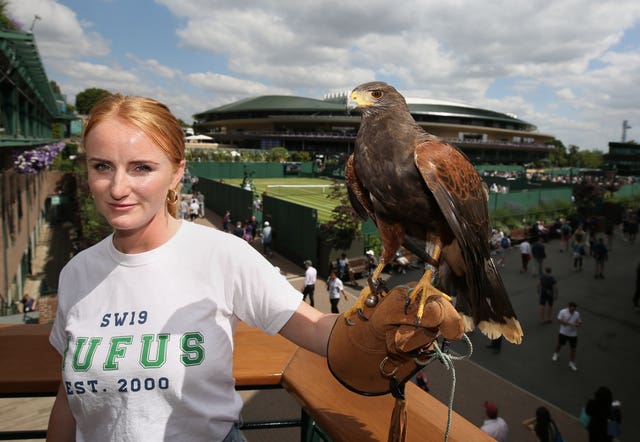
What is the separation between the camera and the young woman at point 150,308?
49.6 inches

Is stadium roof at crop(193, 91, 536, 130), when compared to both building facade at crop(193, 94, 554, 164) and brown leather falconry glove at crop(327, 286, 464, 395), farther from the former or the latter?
brown leather falconry glove at crop(327, 286, 464, 395)

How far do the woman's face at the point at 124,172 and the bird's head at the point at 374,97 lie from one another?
123cm

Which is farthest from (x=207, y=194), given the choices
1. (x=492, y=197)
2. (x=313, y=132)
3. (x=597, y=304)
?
(x=313, y=132)

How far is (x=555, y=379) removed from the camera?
7031 millimetres

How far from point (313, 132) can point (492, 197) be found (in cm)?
7051

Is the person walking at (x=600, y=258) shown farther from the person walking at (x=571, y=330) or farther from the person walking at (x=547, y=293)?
the person walking at (x=571, y=330)

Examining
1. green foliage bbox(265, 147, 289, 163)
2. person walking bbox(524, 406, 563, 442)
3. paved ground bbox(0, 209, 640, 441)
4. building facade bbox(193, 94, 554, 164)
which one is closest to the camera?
person walking bbox(524, 406, 563, 442)

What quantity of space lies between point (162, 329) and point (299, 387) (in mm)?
555

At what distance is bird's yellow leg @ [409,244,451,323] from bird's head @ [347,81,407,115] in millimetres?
833

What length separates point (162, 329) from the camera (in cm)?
132

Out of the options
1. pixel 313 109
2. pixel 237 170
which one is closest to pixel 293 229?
pixel 237 170

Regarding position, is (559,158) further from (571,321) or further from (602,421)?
(602,421)

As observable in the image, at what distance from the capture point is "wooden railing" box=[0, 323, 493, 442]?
1.29 metres

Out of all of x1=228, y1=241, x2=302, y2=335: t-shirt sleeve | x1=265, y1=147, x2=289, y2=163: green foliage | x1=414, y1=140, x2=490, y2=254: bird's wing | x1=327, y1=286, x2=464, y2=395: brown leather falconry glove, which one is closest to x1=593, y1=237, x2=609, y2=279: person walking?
x1=414, y1=140, x2=490, y2=254: bird's wing
